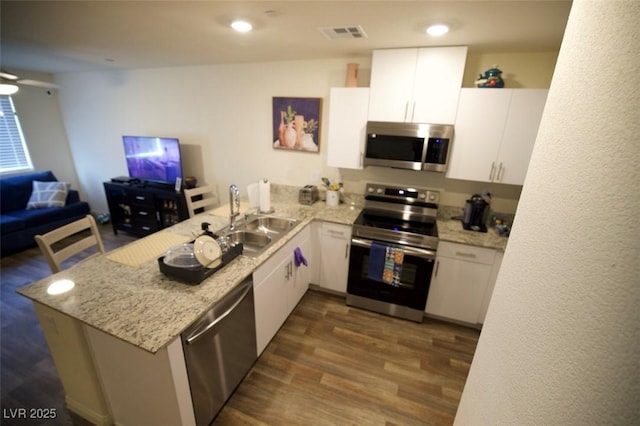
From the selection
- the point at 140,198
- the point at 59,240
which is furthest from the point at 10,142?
the point at 59,240

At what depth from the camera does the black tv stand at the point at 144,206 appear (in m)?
3.68

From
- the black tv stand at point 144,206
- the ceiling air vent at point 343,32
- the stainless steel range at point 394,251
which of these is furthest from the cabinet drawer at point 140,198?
the ceiling air vent at point 343,32

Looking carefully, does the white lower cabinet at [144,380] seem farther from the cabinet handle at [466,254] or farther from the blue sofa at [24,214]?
the blue sofa at [24,214]

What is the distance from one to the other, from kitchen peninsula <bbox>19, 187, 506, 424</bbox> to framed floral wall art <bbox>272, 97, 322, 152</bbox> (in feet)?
5.47

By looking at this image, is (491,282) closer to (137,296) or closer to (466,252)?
(466,252)

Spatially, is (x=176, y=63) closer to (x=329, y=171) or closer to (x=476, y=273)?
(x=329, y=171)

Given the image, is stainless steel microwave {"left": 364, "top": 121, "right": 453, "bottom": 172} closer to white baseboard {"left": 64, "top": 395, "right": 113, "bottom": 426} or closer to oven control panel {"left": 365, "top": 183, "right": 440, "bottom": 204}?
oven control panel {"left": 365, "top": 183, "right": 440, "bottom": 204}

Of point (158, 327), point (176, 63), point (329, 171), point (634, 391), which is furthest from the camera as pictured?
point (176, 63)

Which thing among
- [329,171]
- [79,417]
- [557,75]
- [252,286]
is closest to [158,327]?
[252,286]

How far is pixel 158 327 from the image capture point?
1129mm

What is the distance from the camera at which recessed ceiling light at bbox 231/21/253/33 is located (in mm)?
1741

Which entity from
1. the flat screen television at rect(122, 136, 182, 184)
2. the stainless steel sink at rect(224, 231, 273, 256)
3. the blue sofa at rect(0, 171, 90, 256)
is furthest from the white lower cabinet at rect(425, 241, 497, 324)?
the blue sofa at rect(0, 171, 90, 256)

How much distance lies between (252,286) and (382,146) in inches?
63.6

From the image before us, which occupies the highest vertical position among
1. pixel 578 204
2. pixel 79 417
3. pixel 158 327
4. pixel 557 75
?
pixel 557 75
